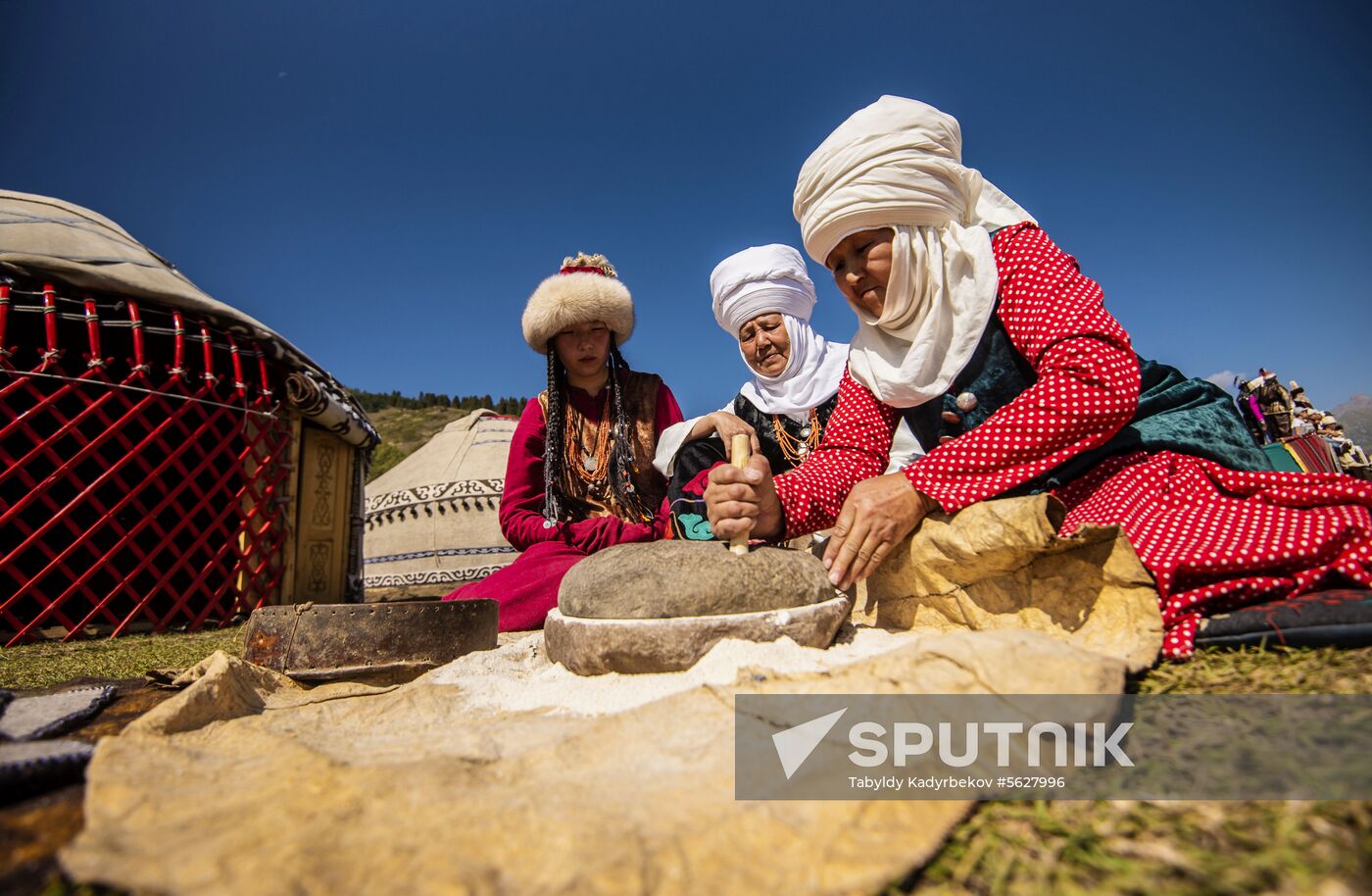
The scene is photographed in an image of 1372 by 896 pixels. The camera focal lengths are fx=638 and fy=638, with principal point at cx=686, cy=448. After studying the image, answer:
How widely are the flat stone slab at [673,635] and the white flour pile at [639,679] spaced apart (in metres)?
0.02

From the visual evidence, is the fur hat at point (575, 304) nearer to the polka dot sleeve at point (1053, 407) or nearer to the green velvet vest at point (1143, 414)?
the green velvet vest at point (1143, 414)

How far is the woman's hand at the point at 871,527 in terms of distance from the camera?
1.56m

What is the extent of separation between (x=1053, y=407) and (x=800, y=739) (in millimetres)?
1113

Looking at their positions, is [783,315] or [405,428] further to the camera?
[405,428]

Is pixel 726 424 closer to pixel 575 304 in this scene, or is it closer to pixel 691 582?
pixel 575 304

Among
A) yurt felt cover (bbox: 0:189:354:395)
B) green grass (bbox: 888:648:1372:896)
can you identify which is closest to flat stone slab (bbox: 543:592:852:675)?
green grass (bbox: 888:648:1372:896)

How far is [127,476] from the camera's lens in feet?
11.7

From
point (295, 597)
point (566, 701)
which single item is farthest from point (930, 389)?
point (295, 597)

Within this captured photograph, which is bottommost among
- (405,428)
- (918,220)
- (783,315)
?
(918,220)

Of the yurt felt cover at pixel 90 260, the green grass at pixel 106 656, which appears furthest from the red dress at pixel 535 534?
the yurt felt cover at pixel 90 260

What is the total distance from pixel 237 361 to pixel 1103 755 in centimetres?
451

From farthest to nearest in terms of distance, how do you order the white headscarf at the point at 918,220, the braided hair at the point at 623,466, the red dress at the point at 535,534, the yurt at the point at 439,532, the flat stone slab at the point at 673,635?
the yurt at the point at 439,532 < the braided hair at the point at 623,466 < the red dress at the point at 535,534 < the white headscarf at the point at 918,220 < the flat stone slab at the point at 673,635

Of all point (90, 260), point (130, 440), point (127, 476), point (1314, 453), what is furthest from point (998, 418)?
point (90, 260)

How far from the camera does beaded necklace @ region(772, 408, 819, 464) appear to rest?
10.8 feet
